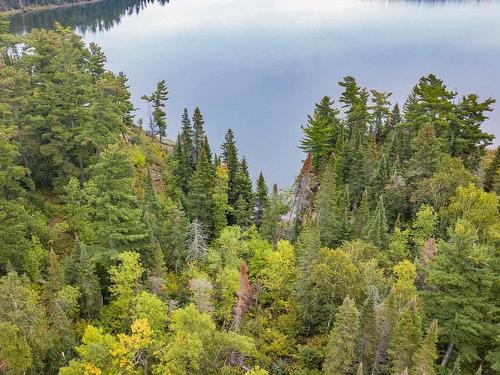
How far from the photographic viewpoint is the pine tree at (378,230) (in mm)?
47375

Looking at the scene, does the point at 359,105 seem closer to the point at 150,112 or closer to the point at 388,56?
the point at 150,112

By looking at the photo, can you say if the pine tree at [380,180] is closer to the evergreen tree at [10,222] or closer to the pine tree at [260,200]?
the pine tree at [260,200]

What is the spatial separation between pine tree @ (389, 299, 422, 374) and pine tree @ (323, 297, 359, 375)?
8.65ft

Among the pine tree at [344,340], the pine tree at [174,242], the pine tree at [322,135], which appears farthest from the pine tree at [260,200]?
the pine tree at [344,340]

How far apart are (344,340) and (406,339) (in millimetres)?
4004

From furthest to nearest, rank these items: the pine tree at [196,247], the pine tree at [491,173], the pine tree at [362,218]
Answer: the pine tree at [491,173] → the pine tree at [362,218] → the pine tree at [196,247]

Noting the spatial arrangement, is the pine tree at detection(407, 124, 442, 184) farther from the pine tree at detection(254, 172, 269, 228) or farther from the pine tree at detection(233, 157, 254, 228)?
the pine tree at detection(233, 157, 254, 228)

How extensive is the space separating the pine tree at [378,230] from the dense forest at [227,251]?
0.55 feet

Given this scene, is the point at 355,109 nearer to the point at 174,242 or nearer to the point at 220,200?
the point at 220,200

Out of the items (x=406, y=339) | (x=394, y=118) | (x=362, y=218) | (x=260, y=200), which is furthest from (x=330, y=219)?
(x=394, y=118)

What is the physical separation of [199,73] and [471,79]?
68.8 meters

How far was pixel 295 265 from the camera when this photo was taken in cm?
4828

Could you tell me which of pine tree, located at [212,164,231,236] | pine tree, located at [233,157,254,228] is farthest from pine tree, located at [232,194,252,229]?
pine tree, located at [212,164,231,236]

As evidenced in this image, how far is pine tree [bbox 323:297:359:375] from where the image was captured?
30.1 m
